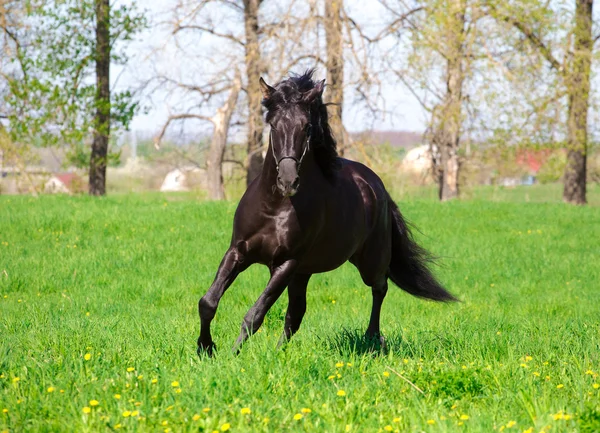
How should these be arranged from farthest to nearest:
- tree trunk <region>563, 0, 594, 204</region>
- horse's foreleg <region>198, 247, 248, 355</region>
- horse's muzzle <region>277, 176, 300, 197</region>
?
tree trunk <region>563, 0, 594, 204</region>
horse's foreleg <region>198, 247, 248, 355</region>
horse's muzzle <region>277, 176, 300, 197</region>

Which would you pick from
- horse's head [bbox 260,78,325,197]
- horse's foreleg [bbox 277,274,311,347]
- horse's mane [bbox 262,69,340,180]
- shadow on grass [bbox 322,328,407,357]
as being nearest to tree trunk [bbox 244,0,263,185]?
horse's foreleg [bbox 277,274,311,347]

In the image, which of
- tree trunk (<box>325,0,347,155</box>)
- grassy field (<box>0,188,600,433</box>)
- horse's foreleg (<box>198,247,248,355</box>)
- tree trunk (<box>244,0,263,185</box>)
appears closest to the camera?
grassy field (<box>0,188,600,433</box>)

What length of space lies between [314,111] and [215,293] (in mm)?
1529

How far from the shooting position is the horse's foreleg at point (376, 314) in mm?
6352

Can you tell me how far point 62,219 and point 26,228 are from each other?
0.73m

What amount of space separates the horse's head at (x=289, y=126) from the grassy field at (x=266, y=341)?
1.19 metres

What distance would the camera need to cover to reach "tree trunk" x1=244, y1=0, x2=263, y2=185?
19.9 metres

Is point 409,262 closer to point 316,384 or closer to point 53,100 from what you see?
point 316,384

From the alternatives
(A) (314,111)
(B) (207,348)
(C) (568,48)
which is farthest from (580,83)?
(B) (207,348)

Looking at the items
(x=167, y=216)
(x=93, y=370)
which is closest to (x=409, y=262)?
(x=93, y=370)

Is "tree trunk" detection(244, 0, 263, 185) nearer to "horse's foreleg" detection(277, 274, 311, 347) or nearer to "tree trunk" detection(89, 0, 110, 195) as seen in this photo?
"tree trunk" detection(89, 0, 110, 195)

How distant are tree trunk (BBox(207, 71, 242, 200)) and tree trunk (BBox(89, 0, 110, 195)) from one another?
125 inches

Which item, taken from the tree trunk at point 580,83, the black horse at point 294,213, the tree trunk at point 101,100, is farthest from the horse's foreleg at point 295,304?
the tree trunk at point 580,83

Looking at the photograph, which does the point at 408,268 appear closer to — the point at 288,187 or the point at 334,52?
the point at 288,187
